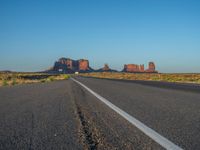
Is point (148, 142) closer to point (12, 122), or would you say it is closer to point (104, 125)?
point (104, 125)

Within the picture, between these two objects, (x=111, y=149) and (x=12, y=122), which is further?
(x=12, y=122)

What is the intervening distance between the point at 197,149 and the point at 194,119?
2.39 m

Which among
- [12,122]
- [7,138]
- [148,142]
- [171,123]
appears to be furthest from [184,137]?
[12,122]

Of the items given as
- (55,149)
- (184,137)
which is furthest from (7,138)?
(184,137)

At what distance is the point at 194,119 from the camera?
5656 mm

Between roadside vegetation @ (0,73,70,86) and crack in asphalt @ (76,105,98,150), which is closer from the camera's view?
crack in asphalt @ (76,105,98,150)

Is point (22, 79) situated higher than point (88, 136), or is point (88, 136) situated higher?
point (88, 136)

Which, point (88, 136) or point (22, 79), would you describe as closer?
point (88, 136)

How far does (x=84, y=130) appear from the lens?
14.9 feet

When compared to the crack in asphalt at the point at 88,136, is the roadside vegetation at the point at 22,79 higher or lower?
lower

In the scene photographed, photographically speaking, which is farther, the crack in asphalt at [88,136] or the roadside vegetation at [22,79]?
the roadside vegetation at [22,79]

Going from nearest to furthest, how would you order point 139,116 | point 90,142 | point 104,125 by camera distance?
point 90,142 < point 104,125 < point 139,116

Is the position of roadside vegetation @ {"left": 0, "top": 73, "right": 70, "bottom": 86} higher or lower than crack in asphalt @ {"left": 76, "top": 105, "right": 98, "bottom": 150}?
lower

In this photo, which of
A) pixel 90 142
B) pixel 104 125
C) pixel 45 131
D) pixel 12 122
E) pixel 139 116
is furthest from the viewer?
pixel 139 116
